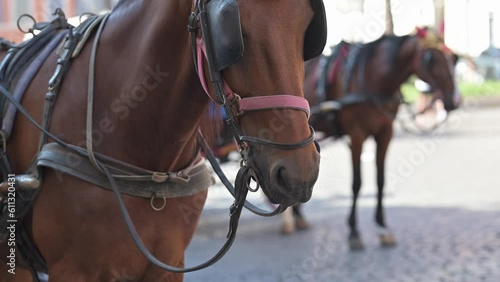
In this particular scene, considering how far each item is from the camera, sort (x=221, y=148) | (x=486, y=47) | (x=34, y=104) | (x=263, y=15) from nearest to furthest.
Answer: (x=263, y=15) < (x=34, y=104) < (x=221, y=148) < (x=486, y=47)

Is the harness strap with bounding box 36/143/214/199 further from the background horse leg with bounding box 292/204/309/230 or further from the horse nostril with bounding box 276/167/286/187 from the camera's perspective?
the background horse leg with bounding box 292/204/309/230

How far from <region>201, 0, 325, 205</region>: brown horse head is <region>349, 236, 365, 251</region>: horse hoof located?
4851mm

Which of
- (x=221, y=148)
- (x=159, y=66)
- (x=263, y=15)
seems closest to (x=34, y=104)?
(x=159, y=66)

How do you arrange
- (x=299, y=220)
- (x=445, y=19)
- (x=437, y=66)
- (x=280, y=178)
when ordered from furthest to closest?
1. (x=445, y=19)
2. (x=299, y=220)
3. (x=437, y=66)
4. (x=280, y=178)

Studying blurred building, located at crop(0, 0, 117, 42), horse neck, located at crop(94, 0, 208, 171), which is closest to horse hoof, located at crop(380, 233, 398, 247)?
horse neck, located at crop(94, 0, 208, 171)

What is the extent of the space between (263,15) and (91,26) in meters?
0.95

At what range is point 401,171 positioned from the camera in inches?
459

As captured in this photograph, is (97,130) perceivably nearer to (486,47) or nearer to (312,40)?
(312,40)

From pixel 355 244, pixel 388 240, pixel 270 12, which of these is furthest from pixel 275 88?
pixel 388 240

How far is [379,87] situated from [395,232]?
147cm

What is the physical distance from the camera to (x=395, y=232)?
24.8 feet

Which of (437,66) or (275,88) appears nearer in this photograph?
(275,88)

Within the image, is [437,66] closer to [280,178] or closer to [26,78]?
[26,78]

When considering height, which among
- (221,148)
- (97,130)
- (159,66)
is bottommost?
(221,148)
